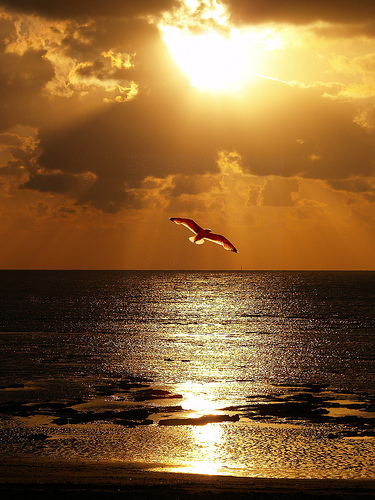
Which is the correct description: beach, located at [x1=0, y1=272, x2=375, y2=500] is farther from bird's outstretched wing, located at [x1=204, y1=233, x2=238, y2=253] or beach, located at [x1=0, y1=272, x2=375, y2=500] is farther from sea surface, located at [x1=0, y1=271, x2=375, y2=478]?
bird's outstretched wing, located at [x1=204, y1=233, x2=238, y2=253]

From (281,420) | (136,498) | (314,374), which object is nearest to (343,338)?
(314,374)

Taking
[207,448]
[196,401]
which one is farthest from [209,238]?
[196,401]

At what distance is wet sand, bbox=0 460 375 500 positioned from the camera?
2245 centimetres

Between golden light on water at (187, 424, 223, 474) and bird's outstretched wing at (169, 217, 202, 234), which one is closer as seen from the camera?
bird's outstretched wing at (169, 217, 202, 234)

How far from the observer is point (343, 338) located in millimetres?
87250

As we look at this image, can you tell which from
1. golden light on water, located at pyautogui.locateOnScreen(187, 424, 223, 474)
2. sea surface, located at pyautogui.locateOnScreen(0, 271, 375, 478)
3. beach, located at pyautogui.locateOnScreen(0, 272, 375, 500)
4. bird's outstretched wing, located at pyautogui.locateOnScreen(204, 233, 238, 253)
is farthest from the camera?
sea surface, located at pyautogui.locateOnScreen(0, 271, 375, 478)

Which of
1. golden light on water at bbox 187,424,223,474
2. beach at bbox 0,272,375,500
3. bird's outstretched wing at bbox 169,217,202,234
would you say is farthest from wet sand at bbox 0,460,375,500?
bird's outstretched wing at bbox 169,217,202,234

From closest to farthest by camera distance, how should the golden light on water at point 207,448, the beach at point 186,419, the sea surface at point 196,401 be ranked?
the beach at point 186,419 < the golden light on water at point 207,448 < the sea surface at point 196,401

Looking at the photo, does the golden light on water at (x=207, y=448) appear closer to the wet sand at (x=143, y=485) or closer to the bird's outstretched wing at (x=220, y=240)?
the wet sand at (x=143, y=485)

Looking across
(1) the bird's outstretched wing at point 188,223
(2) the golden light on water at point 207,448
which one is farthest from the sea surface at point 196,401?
(1) the bird's outstretched wing at point 188,223

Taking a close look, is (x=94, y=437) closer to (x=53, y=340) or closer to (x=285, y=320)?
(x=53, y=340)

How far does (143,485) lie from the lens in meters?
23.8

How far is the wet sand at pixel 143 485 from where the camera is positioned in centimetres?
2245

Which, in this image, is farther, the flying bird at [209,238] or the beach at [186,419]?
the beach at [186,419]
